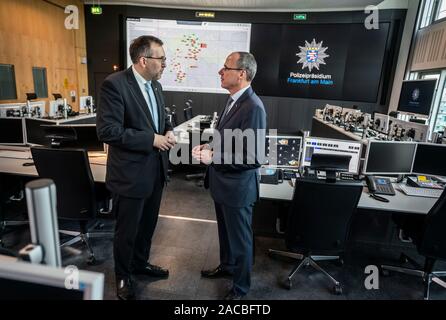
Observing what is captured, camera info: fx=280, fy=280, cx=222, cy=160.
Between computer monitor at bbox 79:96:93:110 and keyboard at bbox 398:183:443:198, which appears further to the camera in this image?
computer monitor at bbox 79:96:93:110

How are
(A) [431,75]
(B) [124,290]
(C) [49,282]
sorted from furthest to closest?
(A) [431,75]
(B) [124,290]
(C) [49,282]

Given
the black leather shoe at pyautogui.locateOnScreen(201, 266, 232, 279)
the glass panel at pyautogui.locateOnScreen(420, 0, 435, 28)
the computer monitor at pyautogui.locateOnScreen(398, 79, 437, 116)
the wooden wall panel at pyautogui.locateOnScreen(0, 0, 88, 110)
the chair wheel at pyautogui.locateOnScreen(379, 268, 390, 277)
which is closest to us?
the black leather shoe at pyautogui.locateOnScreen(201, 266, 232, 279)

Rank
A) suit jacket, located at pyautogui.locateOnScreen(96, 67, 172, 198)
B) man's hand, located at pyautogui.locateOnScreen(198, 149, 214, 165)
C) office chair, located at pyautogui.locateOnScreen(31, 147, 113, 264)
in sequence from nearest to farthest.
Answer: suit jacket, located at pyautogui.locateOnScreen(96, 67, 172, 198)
man's hand, located at pyautogui.locateOnScreen(198, 149, 214, 165)
office chair, located at pyautogui.locateOnScreen(31, 147, 113, 264)

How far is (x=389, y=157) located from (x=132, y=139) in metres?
2.42

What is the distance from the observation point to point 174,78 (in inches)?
309

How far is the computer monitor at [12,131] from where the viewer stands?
309 centimetres

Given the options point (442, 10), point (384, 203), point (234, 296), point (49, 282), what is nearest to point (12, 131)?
point (234, 296)

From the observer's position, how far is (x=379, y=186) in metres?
2.61

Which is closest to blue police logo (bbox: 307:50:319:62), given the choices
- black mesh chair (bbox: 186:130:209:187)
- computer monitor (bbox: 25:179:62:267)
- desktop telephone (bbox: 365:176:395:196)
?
black mesh chair (bbox: 186:130:209:187)

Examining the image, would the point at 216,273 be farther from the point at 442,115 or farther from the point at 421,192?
the point at 442,115

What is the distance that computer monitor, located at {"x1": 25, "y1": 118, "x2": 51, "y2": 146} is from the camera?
9.96 ft

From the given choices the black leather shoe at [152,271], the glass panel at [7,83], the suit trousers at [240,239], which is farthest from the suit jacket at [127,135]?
the glass panel at [7,83]

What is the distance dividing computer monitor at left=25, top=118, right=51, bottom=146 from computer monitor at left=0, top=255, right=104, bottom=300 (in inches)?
114

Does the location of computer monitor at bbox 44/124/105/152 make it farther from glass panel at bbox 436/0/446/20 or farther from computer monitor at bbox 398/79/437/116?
glass panel at bbox 436/0/446/20
